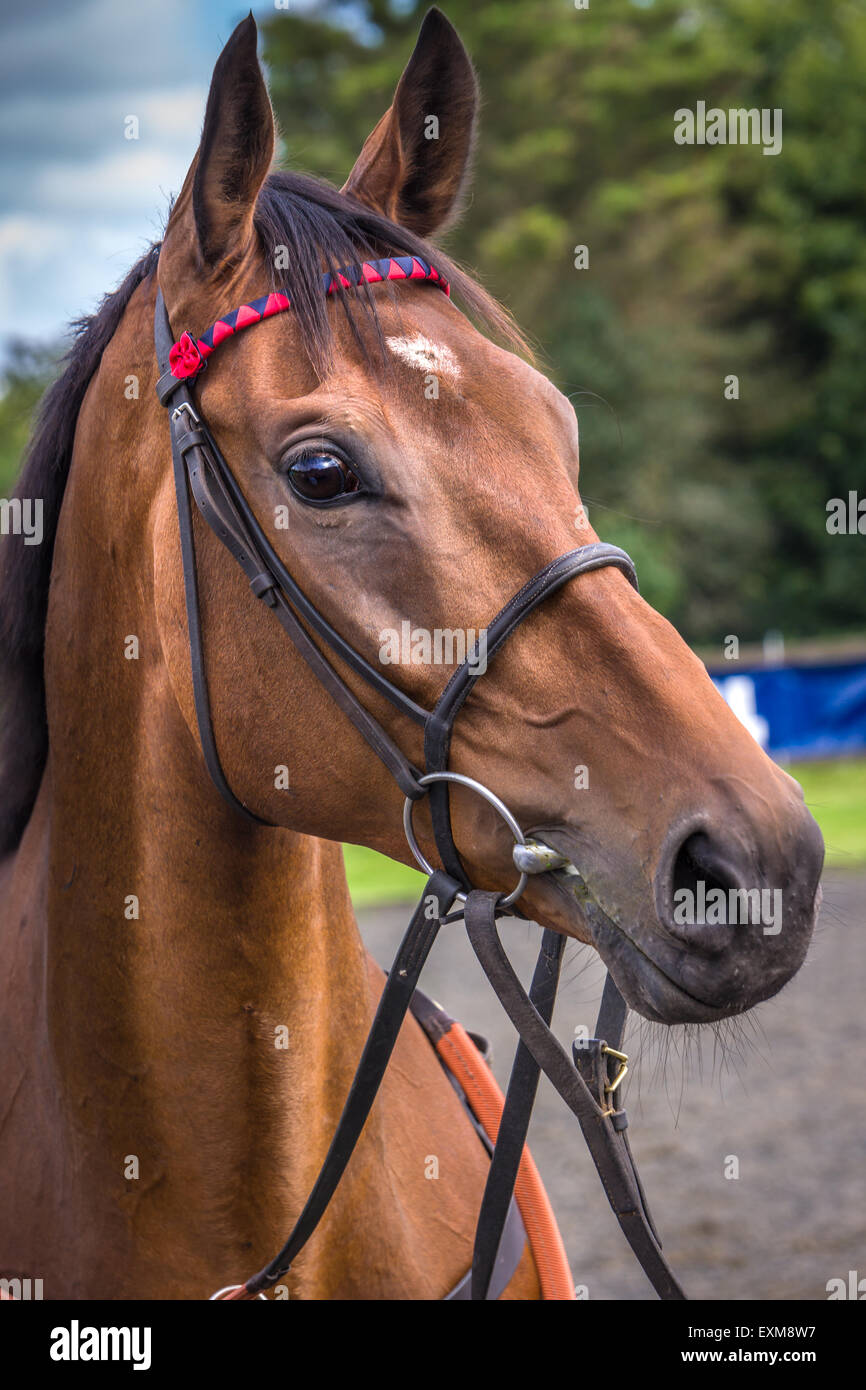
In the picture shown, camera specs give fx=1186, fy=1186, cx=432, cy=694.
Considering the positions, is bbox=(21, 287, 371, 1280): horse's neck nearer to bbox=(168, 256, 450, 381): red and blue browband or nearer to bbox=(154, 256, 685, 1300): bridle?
bbox=(154, 256, 685, 1300): bridle

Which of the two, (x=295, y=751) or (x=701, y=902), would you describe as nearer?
(x=701, y=902)

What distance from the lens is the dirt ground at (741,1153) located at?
17.5 ft

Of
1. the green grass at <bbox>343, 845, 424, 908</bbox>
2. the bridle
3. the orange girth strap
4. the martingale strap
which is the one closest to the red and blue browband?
the bridle

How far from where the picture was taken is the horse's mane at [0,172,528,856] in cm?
198

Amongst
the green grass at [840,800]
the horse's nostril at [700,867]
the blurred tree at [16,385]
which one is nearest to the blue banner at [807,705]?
the green grass at [840,800]

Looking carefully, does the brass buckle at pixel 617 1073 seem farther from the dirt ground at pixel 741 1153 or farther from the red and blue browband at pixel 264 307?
the dirt ground at pixel 741 1153

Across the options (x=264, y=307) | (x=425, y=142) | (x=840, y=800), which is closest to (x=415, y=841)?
(x=264, y=307)

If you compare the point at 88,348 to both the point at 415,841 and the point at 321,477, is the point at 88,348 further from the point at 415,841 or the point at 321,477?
the point at 415,841

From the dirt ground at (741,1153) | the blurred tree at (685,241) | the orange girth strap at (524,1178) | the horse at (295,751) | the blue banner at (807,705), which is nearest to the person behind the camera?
the horse at (295,751)

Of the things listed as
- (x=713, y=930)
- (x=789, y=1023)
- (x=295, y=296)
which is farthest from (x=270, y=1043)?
(x=789, y=1023)

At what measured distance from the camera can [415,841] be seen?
73.7 inches

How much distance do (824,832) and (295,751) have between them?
490 inches

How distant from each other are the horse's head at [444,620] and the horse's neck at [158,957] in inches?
5.8

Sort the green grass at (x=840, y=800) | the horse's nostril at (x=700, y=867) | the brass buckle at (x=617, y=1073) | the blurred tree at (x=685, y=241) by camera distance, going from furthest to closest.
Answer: the blurred tree at (x=685, y=241) → the green grass at (x=840, y=800) → the brass buckle at (x=617, y=1073) → the horse's nostril at (x=700, y=867)
